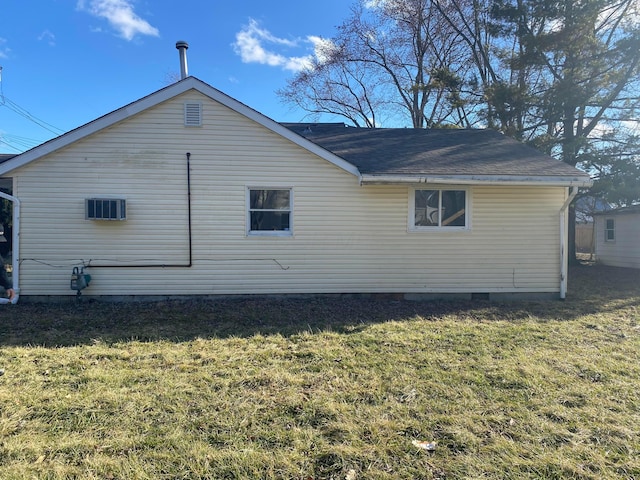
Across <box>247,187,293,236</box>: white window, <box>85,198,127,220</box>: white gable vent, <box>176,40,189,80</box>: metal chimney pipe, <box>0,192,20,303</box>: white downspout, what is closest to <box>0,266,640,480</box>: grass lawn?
<box>0,192,20,303</box>: white downspout

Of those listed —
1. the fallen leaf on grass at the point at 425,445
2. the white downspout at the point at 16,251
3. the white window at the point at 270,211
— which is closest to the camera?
the fallen leaf on grass at the point at 425,445

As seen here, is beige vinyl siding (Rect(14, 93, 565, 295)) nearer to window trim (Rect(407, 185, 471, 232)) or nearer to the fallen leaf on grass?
window trim (Rect(407, 185, 471, 232))

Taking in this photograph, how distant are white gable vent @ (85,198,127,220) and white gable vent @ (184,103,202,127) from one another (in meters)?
2.03

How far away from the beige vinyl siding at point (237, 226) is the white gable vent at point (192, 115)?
95mm

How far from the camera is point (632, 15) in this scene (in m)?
14.0

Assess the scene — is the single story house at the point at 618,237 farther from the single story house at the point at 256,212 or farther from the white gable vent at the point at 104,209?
the white gable vent at the point at 104,209

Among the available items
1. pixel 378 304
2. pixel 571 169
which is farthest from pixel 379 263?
pixel 571 169

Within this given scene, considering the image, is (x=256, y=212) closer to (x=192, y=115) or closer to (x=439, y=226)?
(x=192, y=115)

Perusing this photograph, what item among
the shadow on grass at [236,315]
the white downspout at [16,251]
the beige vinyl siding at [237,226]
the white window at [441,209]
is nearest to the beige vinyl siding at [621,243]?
the shadow on grass at [236,315]

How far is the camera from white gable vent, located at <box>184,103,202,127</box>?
7496 mm

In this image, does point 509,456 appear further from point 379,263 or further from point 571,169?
point 571,169

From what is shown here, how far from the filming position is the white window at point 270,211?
25.7 feet

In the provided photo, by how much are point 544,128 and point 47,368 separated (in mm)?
18465

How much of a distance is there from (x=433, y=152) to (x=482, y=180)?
1.74 meters
